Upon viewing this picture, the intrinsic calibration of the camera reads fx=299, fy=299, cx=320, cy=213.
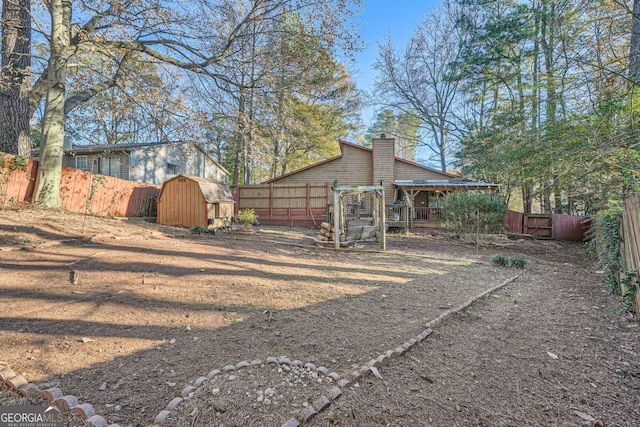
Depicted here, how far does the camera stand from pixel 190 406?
184 cm

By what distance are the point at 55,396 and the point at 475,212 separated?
1146cm

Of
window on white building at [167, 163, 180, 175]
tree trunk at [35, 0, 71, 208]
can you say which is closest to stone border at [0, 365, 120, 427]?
tree trunk at [35, 0, 71, 208]

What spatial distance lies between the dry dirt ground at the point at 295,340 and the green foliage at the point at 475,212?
192 inches

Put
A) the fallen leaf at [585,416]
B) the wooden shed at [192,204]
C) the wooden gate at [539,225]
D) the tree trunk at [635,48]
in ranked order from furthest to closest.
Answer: the wooden gate at [539,225] < the wooden shed at [192,204] < the tree trunk at [635,48] < the fallen leaf at [585,416]

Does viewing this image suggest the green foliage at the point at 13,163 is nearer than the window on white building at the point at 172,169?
Yes

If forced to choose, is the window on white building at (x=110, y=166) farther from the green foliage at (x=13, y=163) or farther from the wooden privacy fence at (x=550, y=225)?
the wooden privacy fence at (x=550, y=225)

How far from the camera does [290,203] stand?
1698 centimetres

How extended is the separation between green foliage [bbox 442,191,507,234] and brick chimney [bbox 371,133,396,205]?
5984 millimetres

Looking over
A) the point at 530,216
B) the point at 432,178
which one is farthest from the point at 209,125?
the point at 530,216

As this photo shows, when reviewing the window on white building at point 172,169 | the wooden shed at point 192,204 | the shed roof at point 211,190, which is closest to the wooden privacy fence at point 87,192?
the wooden shed at point 192,204

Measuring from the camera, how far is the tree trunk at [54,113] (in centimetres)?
A: 801

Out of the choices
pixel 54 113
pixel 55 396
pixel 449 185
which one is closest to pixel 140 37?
pixel 54 113

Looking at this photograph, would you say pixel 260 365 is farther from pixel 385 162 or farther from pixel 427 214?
pixel 427 214

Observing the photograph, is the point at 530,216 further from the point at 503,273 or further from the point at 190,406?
the point at 190,406
